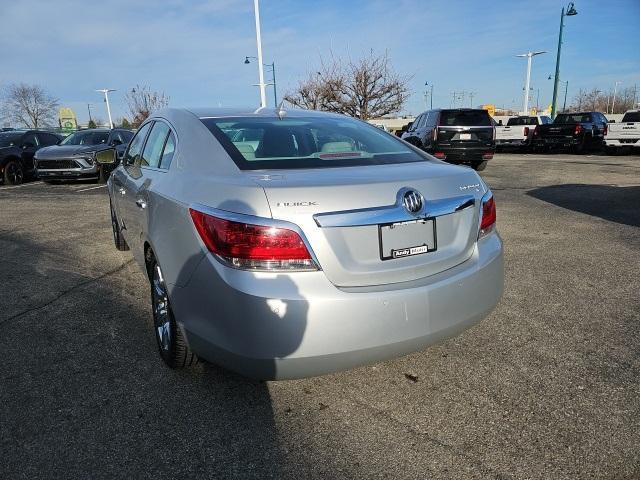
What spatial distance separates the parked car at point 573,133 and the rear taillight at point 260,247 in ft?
70.9

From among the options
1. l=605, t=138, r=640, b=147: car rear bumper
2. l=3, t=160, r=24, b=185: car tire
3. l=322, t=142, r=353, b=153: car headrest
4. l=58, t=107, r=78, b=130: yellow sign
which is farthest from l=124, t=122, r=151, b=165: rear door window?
l=58, t=107, r=78, b=130: yellow sign

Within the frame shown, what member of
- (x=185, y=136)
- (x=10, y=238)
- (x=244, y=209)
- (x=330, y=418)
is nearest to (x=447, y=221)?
(x=244, y=209)

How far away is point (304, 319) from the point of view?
6.93 feet

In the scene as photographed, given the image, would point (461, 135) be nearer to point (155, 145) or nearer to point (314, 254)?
point (155, 145)

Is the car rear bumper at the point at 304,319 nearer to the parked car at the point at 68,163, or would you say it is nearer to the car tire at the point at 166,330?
the car tire at the point at 166,330

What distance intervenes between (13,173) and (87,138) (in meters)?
2.49

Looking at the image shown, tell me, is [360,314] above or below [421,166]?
below

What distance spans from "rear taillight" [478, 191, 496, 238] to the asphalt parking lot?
2.87 ft

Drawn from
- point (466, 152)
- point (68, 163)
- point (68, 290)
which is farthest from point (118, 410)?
point (466, 152)

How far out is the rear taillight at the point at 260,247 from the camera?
208 centimetres

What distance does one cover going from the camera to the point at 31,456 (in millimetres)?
2268

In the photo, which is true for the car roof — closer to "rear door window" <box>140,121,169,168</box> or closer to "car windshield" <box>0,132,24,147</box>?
"rear door window" <box>140,121,169,168</box>

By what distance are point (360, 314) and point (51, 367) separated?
2.15 m

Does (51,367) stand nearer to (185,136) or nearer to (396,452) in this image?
(185,136)
